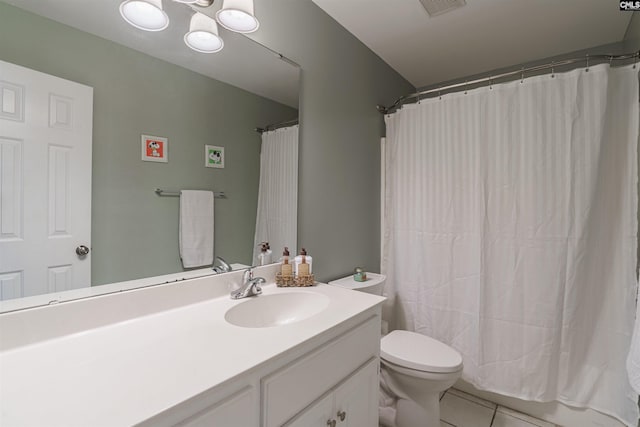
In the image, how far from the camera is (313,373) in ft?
2.94

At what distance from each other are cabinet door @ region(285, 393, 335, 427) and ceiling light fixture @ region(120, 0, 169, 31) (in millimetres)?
1392

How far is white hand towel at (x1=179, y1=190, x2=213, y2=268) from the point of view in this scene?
1.19 m

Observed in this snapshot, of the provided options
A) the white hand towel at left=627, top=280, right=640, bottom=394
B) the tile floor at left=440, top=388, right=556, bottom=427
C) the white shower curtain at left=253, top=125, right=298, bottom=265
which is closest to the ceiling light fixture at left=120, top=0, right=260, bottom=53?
the white shower curtain at left=253, top=125, right=298, bottom=265

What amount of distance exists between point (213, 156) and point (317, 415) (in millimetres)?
1052

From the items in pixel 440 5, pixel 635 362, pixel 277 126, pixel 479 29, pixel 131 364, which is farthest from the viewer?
pixel 479 29

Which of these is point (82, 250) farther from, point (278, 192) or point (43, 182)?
point (278, 192)

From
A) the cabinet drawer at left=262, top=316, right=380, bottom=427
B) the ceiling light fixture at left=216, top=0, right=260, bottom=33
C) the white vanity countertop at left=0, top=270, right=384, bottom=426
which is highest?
the ceiling light fixture at left=216, top=0, right=260, bottom=33

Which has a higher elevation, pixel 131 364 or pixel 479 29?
pixel 479 29

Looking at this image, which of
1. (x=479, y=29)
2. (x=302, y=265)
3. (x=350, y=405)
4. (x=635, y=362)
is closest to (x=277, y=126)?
(x=302, y=265)

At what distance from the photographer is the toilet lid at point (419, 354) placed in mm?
1421

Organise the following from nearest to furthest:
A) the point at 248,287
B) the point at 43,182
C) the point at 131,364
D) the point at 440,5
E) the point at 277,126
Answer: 1. the point at 131,364
2. the point at 43,182
3. the point at 248,287
4. the point at 277,126
5. the point at 440,5

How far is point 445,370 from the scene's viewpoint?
1394 millimetres

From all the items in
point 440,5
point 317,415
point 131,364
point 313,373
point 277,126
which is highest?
point 440,5

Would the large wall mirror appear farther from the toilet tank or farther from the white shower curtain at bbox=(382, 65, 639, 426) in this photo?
the white shower curtain at bbox=(382, 65, 639, 426)
